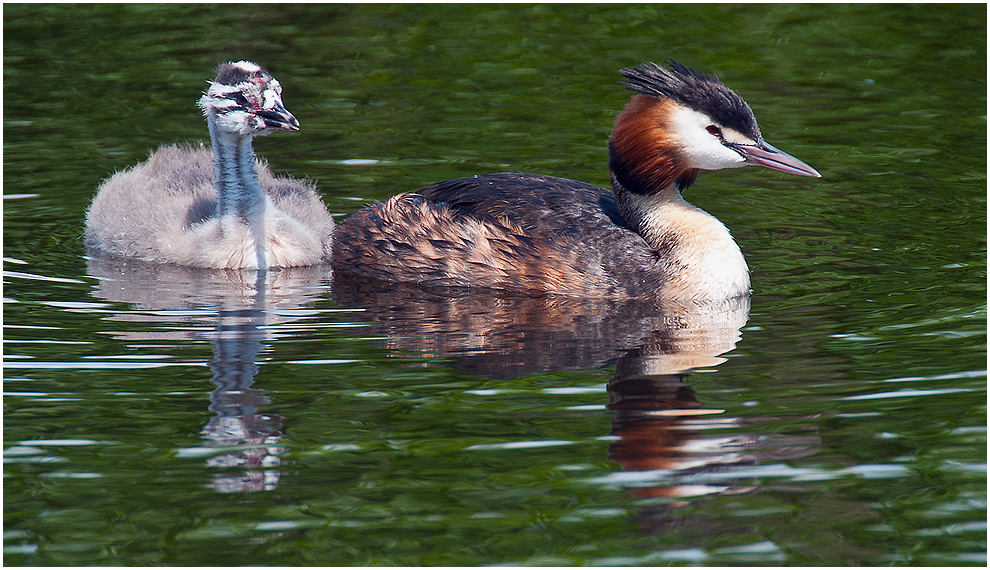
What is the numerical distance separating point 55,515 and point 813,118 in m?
9.13

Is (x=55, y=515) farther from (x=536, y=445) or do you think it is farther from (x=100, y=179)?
(x=100, y=179)

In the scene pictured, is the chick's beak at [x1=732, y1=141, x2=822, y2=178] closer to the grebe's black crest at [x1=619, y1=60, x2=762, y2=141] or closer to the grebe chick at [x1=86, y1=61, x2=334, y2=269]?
the grebe's black crest at [x1=619, y1=60, x2=762, y2=141]

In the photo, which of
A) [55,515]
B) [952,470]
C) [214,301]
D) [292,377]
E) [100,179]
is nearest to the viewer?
[55,515]

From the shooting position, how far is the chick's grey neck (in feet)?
31.2

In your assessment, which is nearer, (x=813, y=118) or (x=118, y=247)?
(x=118, y=247)

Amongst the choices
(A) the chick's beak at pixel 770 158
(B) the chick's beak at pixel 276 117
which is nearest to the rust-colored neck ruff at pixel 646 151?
(A) the chick's beak at pixel 770 158

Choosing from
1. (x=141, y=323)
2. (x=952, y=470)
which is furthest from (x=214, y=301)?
(x=952, y=470)

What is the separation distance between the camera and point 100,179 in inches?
457

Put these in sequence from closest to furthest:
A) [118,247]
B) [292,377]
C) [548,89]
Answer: [292,377] < [118,247] < [548,89]

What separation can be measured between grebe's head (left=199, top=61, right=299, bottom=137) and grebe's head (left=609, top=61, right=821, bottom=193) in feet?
7.60

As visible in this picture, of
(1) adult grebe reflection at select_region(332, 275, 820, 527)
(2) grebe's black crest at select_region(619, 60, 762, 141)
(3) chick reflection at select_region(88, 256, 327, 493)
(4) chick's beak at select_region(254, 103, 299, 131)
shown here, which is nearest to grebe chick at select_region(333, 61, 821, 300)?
(2) grebe's black crest at select_region(619, 60, 762, 141)

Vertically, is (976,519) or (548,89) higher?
(548,89)

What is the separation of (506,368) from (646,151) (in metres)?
2.21

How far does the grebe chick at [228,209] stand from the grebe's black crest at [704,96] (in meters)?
2.38
